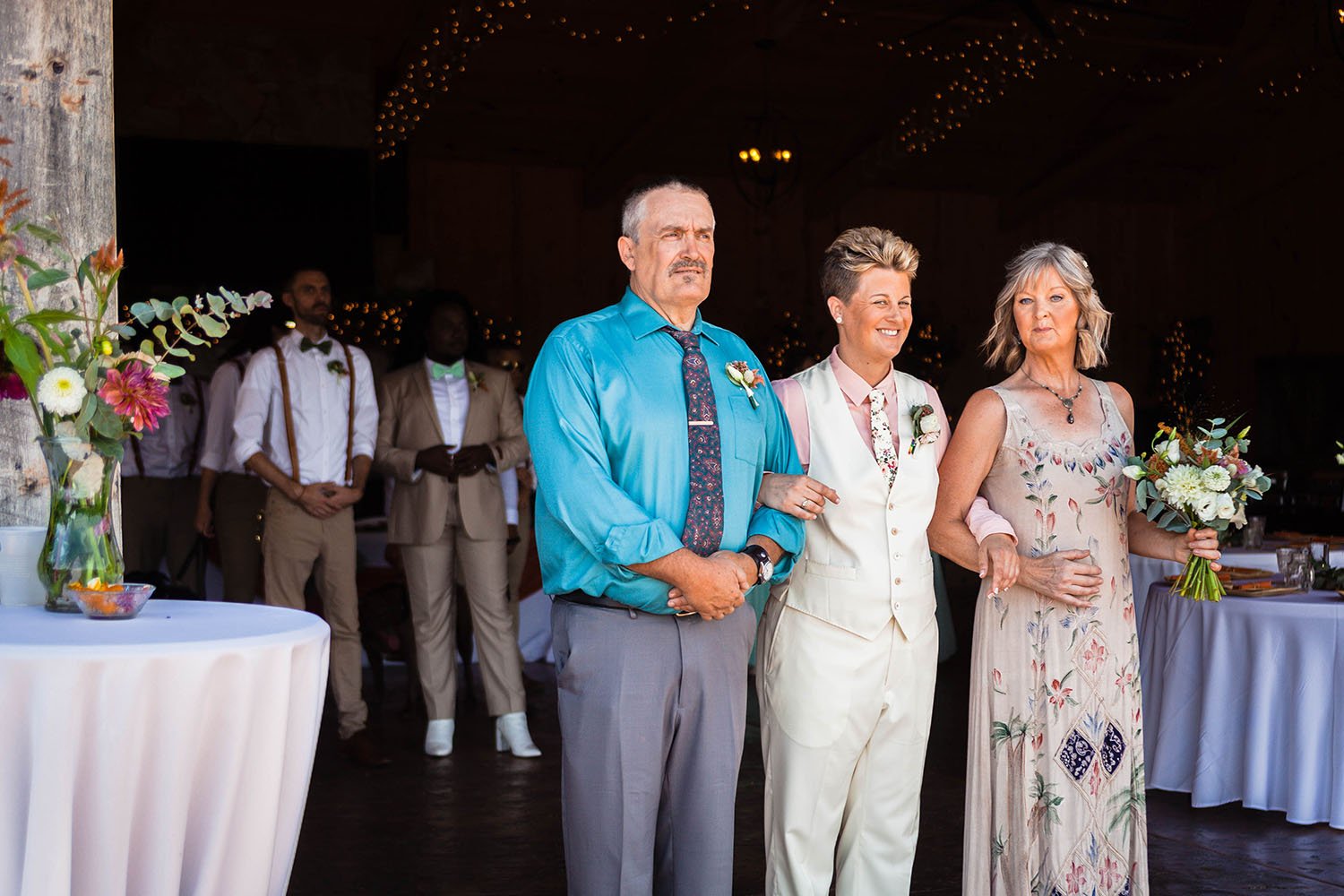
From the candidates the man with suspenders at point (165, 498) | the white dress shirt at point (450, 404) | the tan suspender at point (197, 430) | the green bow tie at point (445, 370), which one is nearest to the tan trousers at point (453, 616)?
the white dress shirt at point (450, 404)

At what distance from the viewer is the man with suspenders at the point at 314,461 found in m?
5.51

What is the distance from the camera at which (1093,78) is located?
46.3ft

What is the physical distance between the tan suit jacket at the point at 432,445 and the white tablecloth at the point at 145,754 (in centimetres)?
324

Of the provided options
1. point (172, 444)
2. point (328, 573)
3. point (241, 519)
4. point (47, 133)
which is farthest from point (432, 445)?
point (47, 133)

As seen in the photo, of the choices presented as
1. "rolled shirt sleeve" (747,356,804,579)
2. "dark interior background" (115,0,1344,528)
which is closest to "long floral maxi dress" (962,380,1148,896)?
"rolled shirt sleeve" (747,356,804,579)

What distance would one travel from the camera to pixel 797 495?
9.49 feet

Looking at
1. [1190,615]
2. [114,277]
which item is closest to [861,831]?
[114,277]

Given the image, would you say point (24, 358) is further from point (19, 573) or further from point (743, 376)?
point (743, 376)

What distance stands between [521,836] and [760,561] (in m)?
2.10

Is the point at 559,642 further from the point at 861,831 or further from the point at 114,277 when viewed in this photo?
the point at 114,277

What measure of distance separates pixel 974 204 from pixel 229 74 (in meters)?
9.40

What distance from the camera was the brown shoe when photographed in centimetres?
557

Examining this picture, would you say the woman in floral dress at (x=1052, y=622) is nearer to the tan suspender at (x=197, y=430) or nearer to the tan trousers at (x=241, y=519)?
the tan trousers at (x=241, y=519)

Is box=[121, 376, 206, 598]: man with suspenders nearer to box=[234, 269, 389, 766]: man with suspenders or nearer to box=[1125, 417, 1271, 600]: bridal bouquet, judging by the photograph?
box=[234, 269, 389, 766]: man with suspenders
